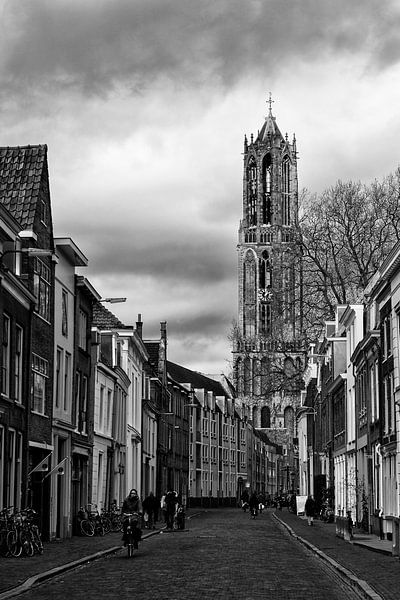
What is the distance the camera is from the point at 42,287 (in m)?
34.4

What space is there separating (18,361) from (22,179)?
6.10 meters

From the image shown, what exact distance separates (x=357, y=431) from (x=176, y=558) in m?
24.1

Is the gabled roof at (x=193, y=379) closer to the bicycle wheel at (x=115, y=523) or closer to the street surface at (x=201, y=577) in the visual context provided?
the bicycle wheel at (x=115, y=523)

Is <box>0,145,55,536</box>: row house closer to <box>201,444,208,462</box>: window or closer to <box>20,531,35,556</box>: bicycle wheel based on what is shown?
<box>20,531,35,556</box>: bicycle wheel

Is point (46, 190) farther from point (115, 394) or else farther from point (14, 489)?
point (115, 394)

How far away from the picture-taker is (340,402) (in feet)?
189

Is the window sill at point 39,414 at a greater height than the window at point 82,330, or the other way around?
the window at point 82,330

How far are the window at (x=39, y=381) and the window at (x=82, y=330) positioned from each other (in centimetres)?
615

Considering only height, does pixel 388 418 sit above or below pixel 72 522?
above

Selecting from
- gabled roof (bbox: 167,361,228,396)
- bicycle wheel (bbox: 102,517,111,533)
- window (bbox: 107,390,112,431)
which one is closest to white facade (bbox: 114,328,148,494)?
window (bbox: 107,390,112,431)

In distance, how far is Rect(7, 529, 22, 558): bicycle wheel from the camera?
26203mm

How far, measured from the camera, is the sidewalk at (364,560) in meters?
19.0

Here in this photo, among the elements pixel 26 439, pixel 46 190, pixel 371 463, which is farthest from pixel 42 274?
pixel 371 463

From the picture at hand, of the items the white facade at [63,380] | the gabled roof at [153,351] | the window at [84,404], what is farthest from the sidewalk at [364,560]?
the gabled roof at [153,351]
